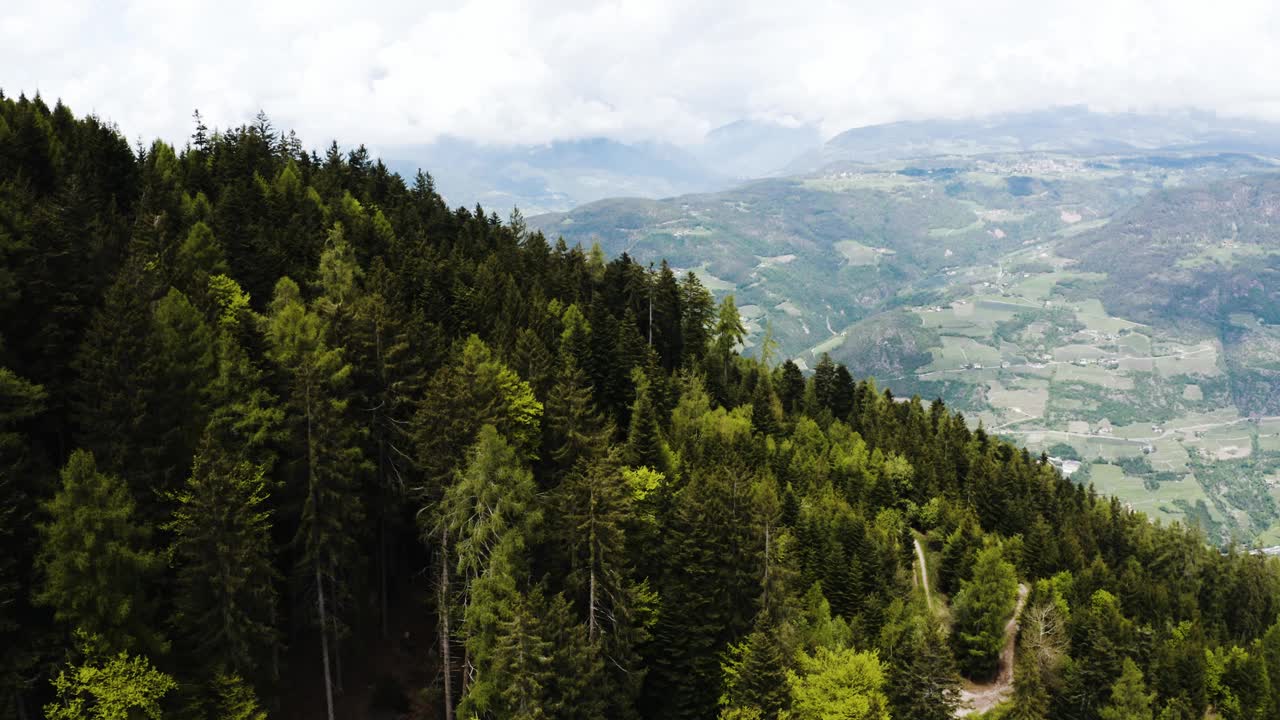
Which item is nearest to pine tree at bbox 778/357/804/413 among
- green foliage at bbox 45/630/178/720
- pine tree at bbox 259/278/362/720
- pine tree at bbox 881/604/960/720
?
pine tree at bbox 881/604/960/720

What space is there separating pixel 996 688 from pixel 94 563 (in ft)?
213

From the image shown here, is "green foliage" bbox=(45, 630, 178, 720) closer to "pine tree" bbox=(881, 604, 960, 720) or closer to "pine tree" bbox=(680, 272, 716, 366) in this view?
"pine tree" bbox=(881, 604, 960, 720)

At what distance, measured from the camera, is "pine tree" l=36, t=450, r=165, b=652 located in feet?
91.5

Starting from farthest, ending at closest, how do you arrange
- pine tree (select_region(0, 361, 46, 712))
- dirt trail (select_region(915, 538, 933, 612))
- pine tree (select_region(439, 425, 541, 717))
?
dirt trail (select_region(915, 538, 933, 612)), pine tree (select_region(439, 425, 541, 717)), pine tree (select_region(0, 361, 46, 712))

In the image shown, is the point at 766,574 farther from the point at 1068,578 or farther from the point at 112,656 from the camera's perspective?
the point at 1068,578

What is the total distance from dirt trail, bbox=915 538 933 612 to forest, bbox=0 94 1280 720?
35.7 inches

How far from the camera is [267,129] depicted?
115312 mm

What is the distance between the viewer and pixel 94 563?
28141mm

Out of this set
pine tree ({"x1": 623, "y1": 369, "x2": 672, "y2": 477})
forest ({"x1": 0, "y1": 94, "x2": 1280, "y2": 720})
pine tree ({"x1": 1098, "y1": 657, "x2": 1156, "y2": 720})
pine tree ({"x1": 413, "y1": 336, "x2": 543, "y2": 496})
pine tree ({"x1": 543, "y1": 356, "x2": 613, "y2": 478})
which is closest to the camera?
forest ({"x1": 0, "y1": 94, "x2": 1280, "y2": 720})

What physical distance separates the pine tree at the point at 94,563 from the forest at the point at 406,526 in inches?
4.7

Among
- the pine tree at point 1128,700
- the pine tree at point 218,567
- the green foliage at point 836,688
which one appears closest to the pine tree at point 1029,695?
the pine tree at point 1128,700

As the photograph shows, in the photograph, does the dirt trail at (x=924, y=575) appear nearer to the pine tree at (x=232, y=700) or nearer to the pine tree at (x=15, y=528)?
the pine tree at (x=232, y=700)

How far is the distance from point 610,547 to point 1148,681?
56.3 m

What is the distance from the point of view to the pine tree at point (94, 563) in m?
27.9
